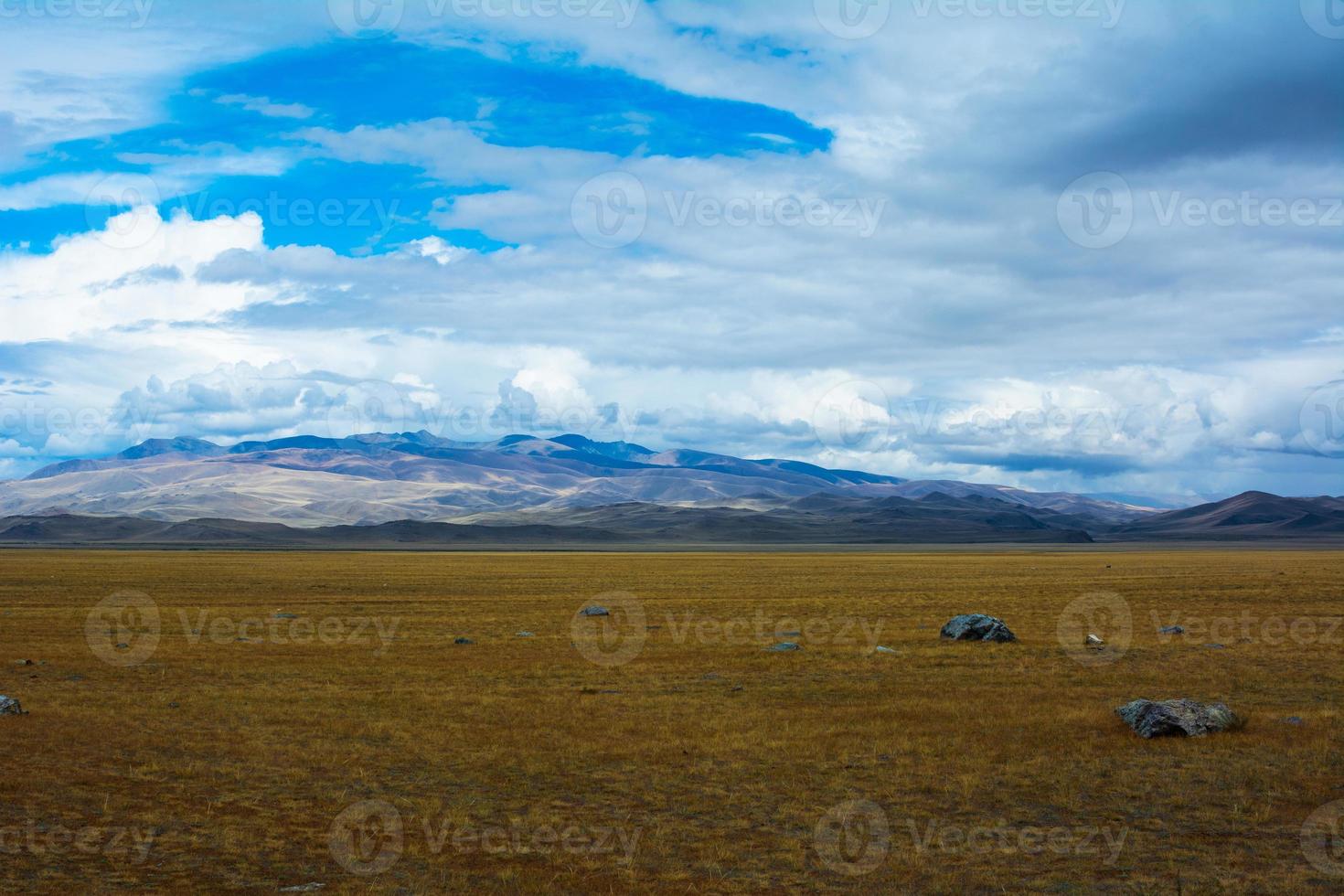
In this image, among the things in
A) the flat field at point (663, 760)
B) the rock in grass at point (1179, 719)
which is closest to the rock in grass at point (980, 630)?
the flat field at point (663, 760)

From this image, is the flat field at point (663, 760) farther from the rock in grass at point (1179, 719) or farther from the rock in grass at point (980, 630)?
the rock in grass at point (980, 630)

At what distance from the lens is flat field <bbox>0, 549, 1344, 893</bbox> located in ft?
45.6

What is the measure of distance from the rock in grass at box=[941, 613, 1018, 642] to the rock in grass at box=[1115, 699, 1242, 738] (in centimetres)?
1446

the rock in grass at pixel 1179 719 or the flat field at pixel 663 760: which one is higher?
the rock in grass at pixel 1179 719

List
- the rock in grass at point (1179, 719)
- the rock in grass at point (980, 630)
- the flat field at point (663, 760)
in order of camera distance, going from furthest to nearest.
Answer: the rock in grass at point (980, 630), the rock in grass at point (1179, 719), the flat field at point (663, 760)

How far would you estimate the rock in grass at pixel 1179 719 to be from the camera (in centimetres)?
2108

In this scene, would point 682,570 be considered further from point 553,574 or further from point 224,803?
point 224,803

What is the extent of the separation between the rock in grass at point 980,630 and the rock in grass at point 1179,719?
47.4ft

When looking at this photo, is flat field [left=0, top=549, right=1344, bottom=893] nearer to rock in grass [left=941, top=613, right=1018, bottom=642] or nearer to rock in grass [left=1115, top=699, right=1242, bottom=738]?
rock in grass [left=1115, top=699, right=1242, bottom=738]

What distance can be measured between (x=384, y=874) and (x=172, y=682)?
736 inches

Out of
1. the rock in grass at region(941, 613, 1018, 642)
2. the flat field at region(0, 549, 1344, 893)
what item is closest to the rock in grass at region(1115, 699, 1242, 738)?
the flat field at region(0, 549, 1344, 893)

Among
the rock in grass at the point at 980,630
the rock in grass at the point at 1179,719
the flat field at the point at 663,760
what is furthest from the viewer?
the rock in grass at the point at 980,630

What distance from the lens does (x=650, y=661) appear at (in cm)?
3266

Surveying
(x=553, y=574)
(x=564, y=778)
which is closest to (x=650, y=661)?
(x=564, y=778)
